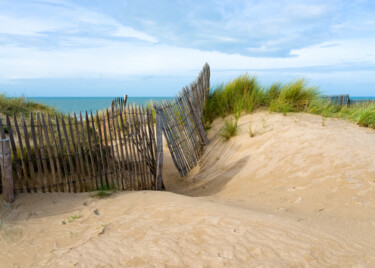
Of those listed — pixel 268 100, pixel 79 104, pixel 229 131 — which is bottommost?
pixel 79 104

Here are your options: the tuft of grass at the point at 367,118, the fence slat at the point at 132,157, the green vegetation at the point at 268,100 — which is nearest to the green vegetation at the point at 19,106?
the fence slat at the point at 132,157

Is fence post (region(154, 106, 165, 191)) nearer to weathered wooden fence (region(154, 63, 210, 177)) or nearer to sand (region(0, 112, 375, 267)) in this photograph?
weathered wooden fence (region(154, 63, 210, 177))

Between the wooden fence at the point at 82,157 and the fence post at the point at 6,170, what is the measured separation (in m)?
0.18

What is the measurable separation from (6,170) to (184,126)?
3.26 m

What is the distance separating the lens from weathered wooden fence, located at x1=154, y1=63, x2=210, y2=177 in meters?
5.41

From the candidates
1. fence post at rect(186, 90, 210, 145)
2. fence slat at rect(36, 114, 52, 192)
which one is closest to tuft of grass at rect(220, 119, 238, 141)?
fence post at rect(186, 90, 210, 145)

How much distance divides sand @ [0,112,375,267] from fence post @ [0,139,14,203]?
0.48 feet

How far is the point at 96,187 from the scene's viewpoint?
4.27 meters

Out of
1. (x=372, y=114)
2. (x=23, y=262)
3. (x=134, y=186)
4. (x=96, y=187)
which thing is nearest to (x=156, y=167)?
(x=134, y=186)

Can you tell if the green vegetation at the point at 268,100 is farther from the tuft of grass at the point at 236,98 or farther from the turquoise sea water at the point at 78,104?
the turquoise sea water at the point at 78,104

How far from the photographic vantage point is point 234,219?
2.96 metres

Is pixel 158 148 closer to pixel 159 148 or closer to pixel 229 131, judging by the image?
pixel 159 148

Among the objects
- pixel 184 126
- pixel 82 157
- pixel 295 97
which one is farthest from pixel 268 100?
pixel 82 157

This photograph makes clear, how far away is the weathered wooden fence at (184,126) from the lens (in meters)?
5.41
